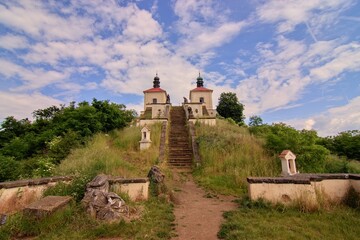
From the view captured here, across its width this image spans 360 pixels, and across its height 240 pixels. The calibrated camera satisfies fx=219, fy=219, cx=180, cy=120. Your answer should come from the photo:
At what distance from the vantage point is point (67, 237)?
3.80 meters

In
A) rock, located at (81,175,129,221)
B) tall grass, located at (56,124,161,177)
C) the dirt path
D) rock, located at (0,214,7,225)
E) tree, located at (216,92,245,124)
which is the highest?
tree, located at (216,92,245,124)

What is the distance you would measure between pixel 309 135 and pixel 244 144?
285cm

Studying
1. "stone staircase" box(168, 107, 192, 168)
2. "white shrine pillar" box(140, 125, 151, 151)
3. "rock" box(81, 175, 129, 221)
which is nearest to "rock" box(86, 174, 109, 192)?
"rock" box(81, 175, 129, 221)

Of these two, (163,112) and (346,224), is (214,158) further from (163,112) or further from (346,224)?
(163,112)

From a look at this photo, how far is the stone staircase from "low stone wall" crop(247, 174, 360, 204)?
5670mm

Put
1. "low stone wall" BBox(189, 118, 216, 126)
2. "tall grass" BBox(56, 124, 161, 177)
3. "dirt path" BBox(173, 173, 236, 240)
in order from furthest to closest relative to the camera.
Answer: "low stone wall" BBox(189, 118, 216, 126)
"tall grass" BBox(56, 124, 161, 177)
"dirt path" BBox(173, 173, 236, 240)

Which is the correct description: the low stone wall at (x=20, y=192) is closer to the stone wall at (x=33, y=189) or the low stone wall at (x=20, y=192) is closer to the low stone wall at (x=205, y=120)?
the stone wall at (x=33, y=189)

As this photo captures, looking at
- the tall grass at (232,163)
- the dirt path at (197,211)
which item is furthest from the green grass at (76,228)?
the tall grass at (232,163)

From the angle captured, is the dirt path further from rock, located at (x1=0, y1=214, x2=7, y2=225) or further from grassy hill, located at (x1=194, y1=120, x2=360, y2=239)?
rock, located at (x1=0, y1=214, x2=7, y2=225)

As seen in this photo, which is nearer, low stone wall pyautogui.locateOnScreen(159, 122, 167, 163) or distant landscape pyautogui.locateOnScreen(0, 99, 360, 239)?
distant landscape pyautogui.locateOnScreen(0, 99, 360, 239)

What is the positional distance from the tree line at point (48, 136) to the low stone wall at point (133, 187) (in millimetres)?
4377

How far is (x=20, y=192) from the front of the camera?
5.41 m

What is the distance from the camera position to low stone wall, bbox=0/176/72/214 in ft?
16.9

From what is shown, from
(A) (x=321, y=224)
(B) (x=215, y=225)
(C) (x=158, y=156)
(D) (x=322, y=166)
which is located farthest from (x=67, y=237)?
(D) (x=322, y=166)
